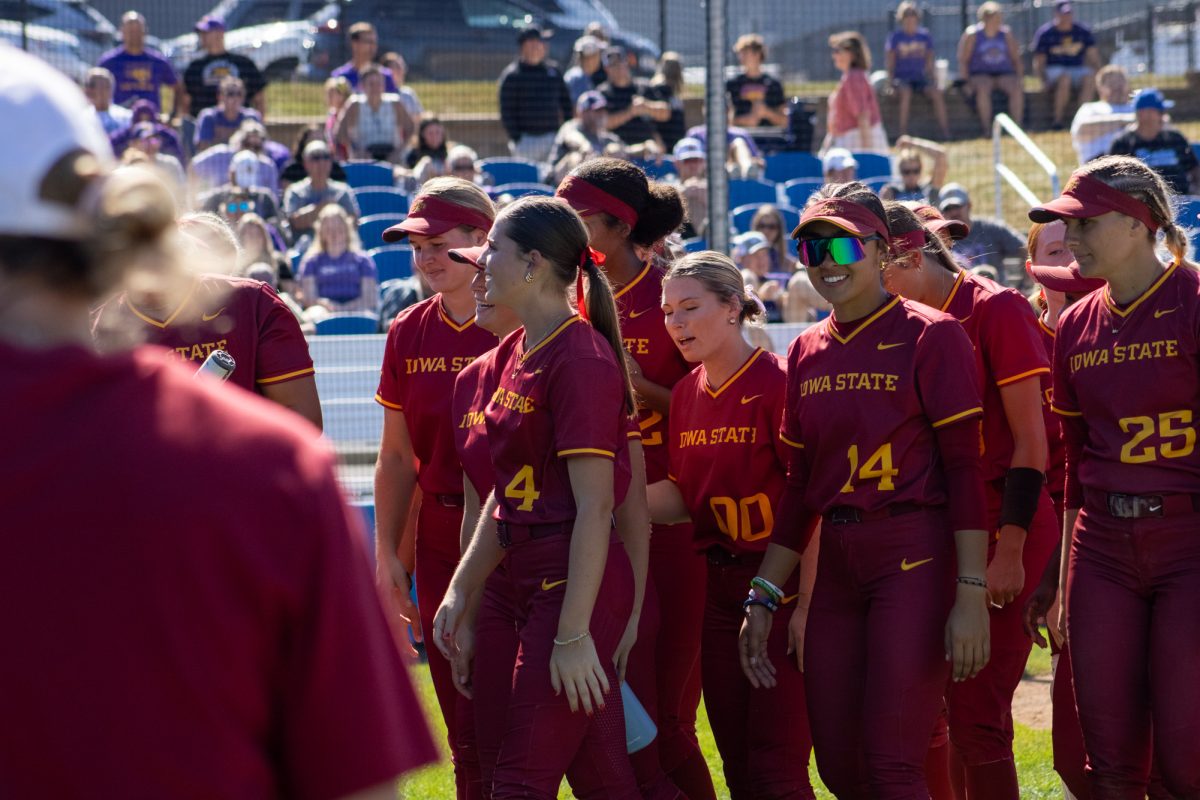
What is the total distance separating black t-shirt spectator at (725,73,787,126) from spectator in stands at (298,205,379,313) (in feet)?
18.6

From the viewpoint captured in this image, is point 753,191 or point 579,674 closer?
point 579,674

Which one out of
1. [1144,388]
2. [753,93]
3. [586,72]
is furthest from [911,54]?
[1144,388]

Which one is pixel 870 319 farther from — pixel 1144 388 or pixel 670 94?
pixel 670 94

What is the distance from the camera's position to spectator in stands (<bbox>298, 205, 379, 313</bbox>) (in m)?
10.5

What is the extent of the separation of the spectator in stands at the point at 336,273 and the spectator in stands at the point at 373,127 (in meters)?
3.15

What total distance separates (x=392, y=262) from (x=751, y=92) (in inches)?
200

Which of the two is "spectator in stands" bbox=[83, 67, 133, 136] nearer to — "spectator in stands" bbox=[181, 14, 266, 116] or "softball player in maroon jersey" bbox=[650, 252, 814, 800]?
"spectator in stands" bbox=[181, 14, 266, 116]

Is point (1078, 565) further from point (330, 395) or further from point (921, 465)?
point (330, 395)

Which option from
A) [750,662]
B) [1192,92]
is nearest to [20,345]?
[750,662]


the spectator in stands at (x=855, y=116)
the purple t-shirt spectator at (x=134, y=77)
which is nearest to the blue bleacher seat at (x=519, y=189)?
the purple t-shirt spectator at (x=134, y=77)

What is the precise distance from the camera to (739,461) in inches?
180

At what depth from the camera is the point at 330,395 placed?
8.84 m

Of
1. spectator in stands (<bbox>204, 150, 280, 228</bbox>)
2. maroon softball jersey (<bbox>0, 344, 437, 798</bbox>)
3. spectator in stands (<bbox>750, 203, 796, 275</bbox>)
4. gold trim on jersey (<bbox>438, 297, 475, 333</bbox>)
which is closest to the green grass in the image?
gold trim on jersey (<bbox>438, 297, 475, 333</bbox>)

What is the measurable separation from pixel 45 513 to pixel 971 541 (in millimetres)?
2974
